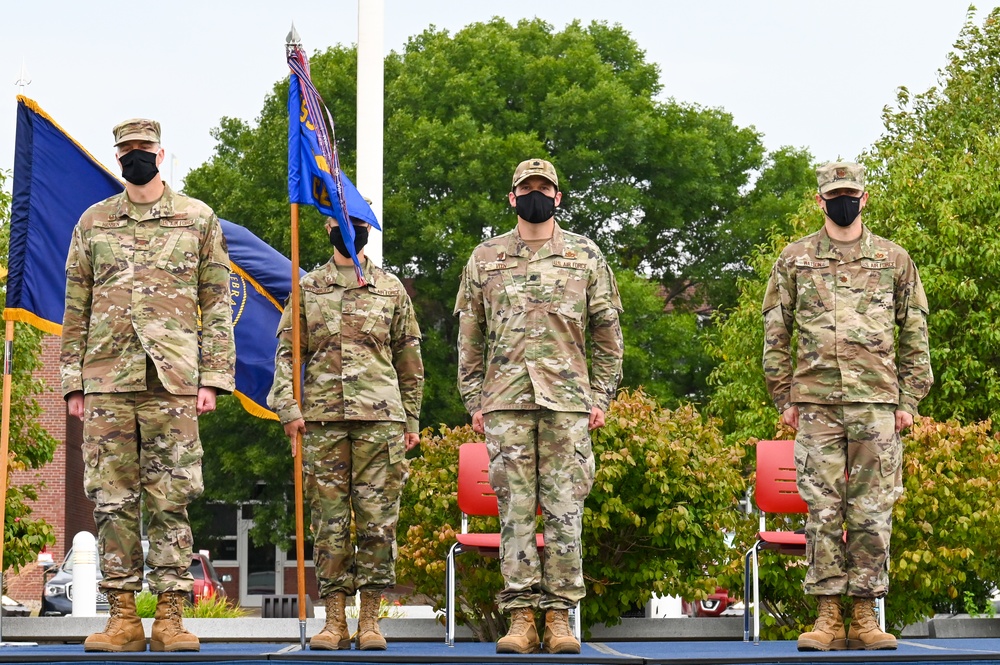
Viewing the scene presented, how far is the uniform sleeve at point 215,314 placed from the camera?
292 inches

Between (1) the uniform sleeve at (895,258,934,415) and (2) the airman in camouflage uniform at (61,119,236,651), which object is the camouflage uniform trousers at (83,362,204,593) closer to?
(2) the airman in camouflage uniform at (61,119,236,651)

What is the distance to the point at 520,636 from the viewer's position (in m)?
7.30

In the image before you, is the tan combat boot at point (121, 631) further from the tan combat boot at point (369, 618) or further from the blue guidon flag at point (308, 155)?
the blue guidon flag at point (308, 155)

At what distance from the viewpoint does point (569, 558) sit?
7.47 m

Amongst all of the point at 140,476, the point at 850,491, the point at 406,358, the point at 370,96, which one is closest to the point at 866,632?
the point at 850,491

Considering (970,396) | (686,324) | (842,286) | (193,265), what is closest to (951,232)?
(970,396)

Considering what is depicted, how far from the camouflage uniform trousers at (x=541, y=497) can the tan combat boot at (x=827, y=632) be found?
1162mm

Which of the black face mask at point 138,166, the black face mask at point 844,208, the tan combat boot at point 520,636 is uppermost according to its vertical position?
the black face mask at point 138,166

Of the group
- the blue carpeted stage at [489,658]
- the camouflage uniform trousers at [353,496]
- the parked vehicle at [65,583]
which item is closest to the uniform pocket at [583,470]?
the blue carpeted stage at [489,658]

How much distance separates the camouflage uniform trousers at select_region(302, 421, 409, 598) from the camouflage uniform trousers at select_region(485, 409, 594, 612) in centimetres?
74

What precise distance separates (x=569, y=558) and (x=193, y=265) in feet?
7.69

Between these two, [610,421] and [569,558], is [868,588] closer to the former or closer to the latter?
[569,558]

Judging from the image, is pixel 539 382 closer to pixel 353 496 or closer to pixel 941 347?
pixel 353 496

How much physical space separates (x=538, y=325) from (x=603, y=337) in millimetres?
365
